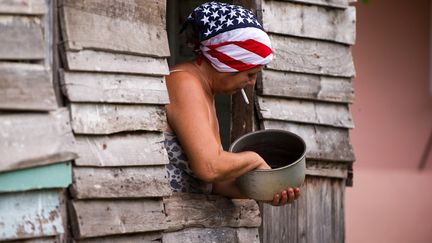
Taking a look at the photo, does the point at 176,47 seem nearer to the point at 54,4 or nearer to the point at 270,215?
the point at 270,215

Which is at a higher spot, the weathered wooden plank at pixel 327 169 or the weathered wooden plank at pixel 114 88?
the weathered wooden plank at pixel 114 88

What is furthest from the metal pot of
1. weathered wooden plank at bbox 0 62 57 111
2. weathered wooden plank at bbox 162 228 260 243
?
weathered wooden plank at bbox 0 62 57 111

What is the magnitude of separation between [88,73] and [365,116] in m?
3.86

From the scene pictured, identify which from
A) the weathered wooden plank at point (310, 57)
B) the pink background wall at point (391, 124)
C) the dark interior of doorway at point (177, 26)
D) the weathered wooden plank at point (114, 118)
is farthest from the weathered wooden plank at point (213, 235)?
the pink background wall at point (391, 124)

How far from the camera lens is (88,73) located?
4.32 m

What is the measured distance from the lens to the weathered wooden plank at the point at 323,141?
5453 mm

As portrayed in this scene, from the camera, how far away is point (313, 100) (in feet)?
18.2

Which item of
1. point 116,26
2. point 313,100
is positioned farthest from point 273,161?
point 116,26

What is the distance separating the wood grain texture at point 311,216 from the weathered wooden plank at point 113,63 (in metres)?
1.14

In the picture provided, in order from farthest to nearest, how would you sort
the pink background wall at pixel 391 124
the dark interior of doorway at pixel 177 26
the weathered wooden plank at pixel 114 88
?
the pink background wall at pixel 391 124 < the dark interior of doorway at pixel 177 26 < the weathered wooden plank at pixel 114 88

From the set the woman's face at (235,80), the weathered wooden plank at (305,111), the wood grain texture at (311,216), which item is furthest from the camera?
the wood grain texture at (311,216)

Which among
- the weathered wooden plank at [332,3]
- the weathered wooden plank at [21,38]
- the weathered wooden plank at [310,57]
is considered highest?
the weathered wooden plank at [21,38]

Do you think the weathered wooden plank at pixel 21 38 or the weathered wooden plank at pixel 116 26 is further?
the weathered wooden plank at pixel 116 26

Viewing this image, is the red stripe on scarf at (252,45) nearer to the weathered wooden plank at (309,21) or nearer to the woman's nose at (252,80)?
the woman's nose at (252,80)
